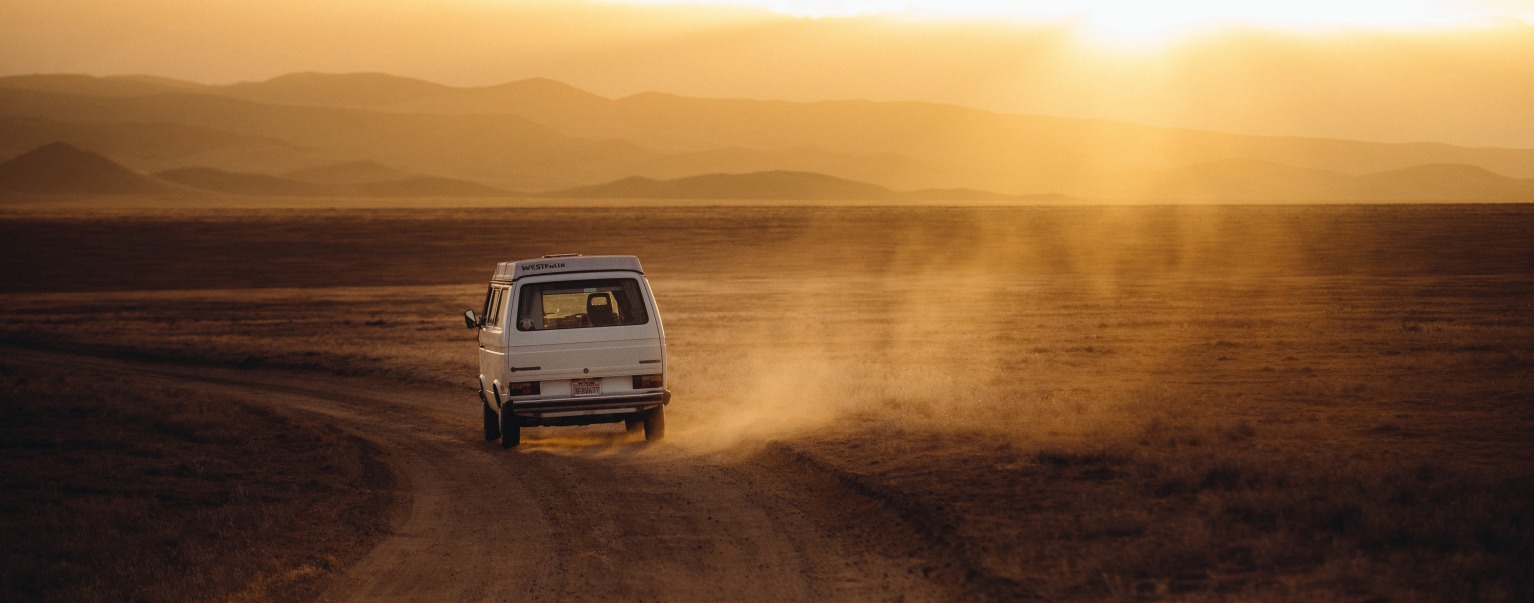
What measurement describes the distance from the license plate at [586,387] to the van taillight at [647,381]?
1.53 ft

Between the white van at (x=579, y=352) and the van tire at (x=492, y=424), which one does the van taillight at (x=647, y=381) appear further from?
the van tire at (x=492, y=424)

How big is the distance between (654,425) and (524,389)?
1.71 meters

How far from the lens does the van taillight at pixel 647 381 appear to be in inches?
635

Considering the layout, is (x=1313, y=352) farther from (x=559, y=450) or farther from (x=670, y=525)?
(x=670, y=525)

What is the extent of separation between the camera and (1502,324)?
1200 inches

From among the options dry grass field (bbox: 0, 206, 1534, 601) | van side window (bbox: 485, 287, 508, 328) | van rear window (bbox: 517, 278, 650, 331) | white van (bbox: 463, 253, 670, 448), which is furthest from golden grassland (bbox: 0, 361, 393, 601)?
van rear window (bbox: 517, 278, 650, 331)

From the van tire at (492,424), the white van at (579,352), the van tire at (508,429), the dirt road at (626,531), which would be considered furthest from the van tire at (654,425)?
the van tire at (492,424)

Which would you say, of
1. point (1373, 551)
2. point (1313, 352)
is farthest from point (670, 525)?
point (1313, 352)

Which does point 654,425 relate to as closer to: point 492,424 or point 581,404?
point 581,404

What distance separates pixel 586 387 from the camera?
52.6 feet

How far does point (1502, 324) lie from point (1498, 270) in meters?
24.3

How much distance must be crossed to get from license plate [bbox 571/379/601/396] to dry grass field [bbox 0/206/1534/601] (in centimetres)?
142

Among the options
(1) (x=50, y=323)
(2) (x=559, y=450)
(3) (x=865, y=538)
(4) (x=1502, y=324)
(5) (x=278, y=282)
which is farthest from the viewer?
(5) (x=278, y=282)

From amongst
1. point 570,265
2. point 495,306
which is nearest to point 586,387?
point 570,265
